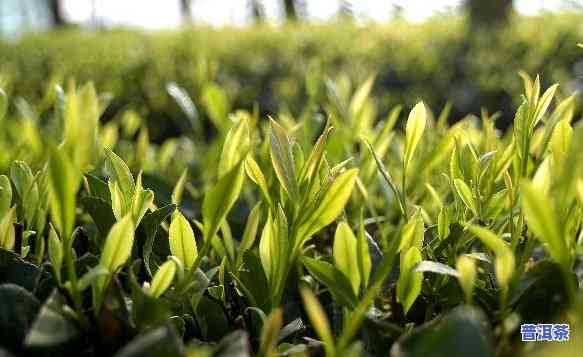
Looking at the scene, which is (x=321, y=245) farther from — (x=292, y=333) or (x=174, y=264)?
(x=174, y=264)

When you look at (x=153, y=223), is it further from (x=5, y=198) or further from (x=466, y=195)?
(x=466, y=195)

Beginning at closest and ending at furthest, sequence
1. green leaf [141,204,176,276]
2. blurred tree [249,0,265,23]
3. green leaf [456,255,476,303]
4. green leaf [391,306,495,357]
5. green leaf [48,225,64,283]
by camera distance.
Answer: green leaf [391,306,495,357] < green leaf [456,255,476,303] < green leaf [48,225,64,283] < green leaf [141,204,176,276] < blurred tree [249,0,265,23]

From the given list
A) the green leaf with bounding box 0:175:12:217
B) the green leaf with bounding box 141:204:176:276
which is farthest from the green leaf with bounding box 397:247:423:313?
the green leaf with bounding box 0:175:12:217

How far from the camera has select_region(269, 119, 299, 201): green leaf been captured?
2.96 feet

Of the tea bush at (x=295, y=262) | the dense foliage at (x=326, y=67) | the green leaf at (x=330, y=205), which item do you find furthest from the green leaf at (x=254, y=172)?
the dense foliage at (x=326, y=67)

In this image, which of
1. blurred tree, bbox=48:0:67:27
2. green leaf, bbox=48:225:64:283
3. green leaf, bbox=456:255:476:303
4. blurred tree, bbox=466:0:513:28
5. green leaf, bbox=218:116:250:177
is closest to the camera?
green leaf, bbox=456:255:476:303

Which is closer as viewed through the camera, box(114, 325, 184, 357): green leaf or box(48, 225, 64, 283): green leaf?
box(114, 325, 184, 357): green leaf

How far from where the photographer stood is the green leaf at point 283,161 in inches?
35.5

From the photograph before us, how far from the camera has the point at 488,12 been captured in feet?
22.6

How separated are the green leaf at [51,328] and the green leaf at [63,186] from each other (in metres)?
0.08

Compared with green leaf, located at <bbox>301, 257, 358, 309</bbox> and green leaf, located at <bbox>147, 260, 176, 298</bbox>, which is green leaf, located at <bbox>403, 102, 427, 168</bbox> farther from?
green leaf, located at <bbox>147, 260, 176, 298</bbox>

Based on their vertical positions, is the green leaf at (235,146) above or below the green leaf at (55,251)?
above

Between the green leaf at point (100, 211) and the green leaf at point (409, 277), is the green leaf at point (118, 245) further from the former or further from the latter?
the green leaf at point (409, 277)

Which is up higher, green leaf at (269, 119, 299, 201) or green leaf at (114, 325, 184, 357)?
green leaf at (269, 119, 299, 201)
